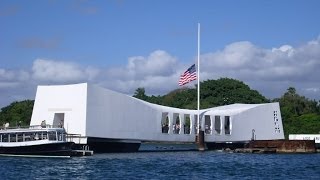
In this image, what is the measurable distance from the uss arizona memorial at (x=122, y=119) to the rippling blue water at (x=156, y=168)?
6332 mm

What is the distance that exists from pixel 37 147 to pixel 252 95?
251 feet

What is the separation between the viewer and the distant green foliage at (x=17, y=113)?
112750 mm

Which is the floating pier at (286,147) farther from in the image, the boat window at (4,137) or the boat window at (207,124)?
the boat window at (4,137)

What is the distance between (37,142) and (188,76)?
20.6 meters

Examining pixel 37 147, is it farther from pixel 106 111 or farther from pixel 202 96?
pixel 202 96

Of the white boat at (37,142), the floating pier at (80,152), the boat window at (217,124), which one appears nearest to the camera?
the white boat at (37,142)

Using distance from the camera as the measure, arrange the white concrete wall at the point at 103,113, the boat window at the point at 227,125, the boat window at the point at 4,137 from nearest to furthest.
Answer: the boat window at the point at 4,137, the white concrete wall at the point at 103,113, the boat window at the point at 227,125

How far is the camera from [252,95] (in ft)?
418

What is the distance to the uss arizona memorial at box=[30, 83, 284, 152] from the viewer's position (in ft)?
202

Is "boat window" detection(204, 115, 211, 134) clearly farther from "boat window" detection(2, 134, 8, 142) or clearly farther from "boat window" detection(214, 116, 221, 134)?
"boat window" detection(2, 134, 8, 142)

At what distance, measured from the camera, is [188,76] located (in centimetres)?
7019

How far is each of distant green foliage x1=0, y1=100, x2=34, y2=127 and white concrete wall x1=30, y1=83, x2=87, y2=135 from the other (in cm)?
4678

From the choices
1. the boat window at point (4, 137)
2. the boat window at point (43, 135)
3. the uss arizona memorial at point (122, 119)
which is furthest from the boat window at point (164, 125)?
the boat window at point (4, 137)

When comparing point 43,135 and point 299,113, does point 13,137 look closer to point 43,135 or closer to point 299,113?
point 43,135
